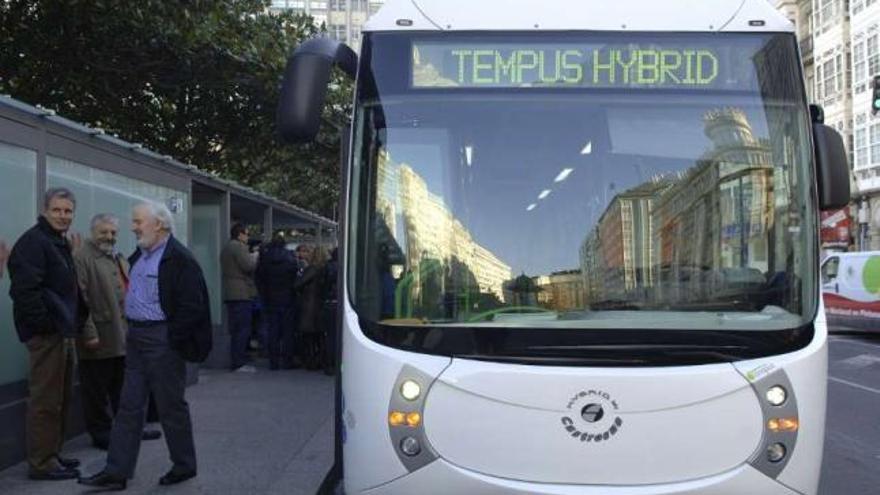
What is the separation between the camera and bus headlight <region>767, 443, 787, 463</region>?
3.83 m

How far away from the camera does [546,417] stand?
3.78m

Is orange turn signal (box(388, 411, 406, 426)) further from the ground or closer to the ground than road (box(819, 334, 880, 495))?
further from the ground

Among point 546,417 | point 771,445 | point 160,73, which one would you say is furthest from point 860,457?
point 160,73

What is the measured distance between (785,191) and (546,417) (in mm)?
1577

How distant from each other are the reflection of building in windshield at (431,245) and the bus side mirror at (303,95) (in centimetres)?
39

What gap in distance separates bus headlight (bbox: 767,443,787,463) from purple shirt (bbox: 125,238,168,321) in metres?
3.55

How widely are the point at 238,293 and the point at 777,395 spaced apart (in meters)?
8.57

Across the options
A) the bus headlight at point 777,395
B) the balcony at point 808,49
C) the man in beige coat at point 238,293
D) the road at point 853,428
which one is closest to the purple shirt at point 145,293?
the bus headlight at point 777,395

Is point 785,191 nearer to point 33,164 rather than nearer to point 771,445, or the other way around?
point 771,445

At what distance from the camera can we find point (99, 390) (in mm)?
6773

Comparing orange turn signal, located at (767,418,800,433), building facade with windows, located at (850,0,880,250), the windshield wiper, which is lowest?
orange turn signal, located at (767,418,800,433)

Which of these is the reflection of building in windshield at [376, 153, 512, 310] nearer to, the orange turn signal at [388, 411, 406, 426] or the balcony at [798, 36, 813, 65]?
the orange turn signal at [388, 411, 406, 426]

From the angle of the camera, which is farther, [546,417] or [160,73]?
[160,73]

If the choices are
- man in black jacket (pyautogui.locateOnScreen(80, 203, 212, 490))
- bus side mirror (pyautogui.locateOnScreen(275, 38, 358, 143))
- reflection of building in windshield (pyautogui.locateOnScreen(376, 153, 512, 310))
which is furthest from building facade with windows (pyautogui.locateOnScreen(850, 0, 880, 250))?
bus side mirror (pyautogui.locateOnScreen(275, 38, 358, 143))
